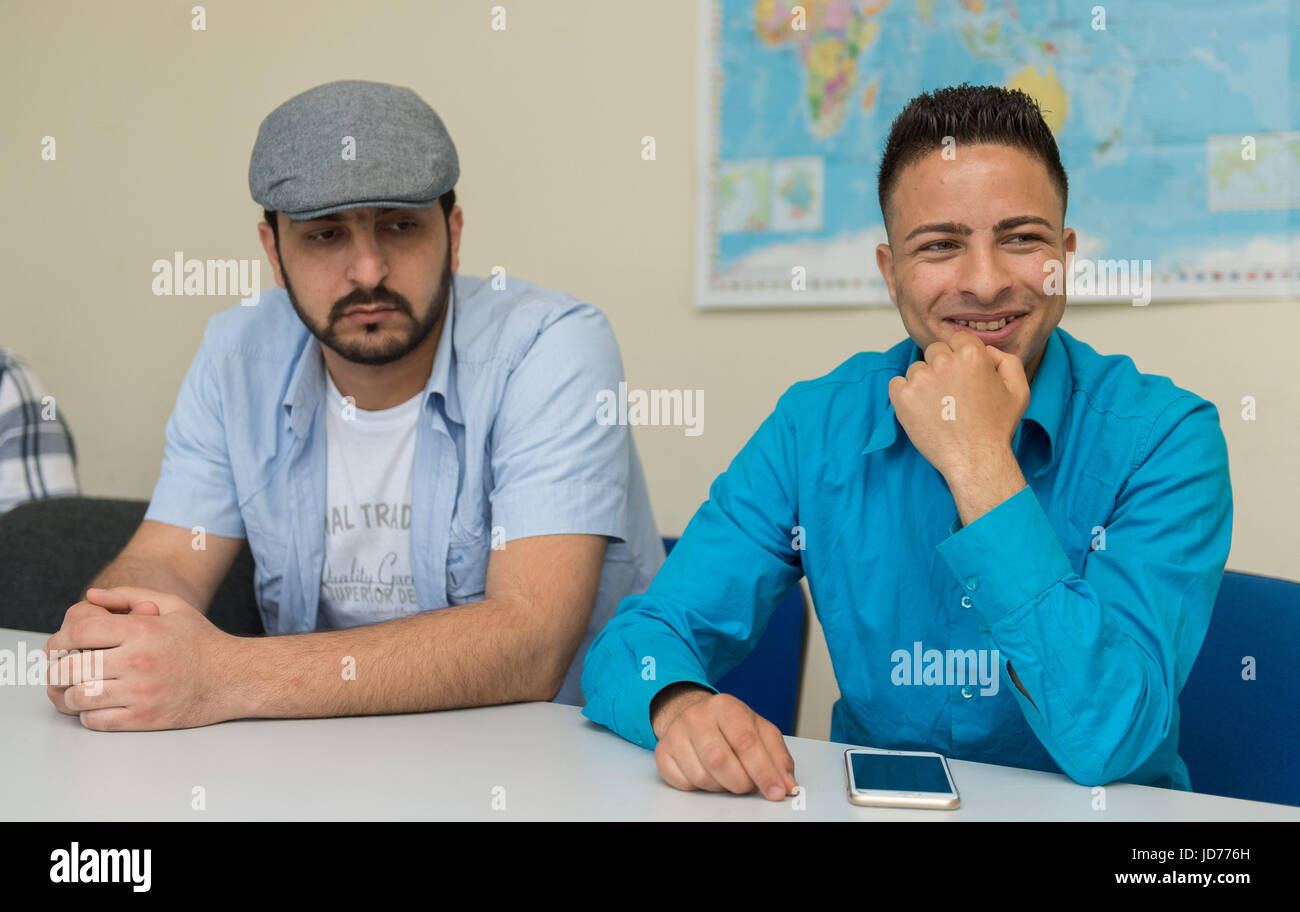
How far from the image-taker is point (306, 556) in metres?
1.65

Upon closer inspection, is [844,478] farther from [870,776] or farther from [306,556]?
[306,556]

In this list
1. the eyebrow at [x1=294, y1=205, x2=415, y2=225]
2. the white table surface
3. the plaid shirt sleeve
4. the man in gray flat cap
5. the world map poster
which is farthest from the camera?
the plaid shirt sleeve

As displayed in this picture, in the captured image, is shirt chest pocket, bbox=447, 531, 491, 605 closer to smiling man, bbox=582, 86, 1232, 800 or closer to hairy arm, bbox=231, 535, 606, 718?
hairy arm, bbox=231, 535, 606, 718

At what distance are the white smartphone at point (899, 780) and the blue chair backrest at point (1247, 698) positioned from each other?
19.9 inches

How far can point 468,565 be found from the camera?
1.58 metres

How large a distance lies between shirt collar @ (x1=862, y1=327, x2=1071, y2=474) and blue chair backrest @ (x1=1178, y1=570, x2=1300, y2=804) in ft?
1.06

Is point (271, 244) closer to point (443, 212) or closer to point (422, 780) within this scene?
point (443, 212)

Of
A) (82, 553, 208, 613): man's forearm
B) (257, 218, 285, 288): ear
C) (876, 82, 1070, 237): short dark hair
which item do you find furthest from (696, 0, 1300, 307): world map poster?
(82, 553, 208, 613): man's forearm

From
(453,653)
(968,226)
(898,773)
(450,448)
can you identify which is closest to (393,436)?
(450,448)

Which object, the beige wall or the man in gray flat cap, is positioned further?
the beige wall

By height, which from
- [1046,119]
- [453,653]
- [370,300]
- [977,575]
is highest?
[1046,119]

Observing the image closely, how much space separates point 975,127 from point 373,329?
2.82ft

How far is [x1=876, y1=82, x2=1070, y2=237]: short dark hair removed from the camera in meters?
1.18

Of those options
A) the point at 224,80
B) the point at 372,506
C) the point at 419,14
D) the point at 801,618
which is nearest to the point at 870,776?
the point at 801,618
